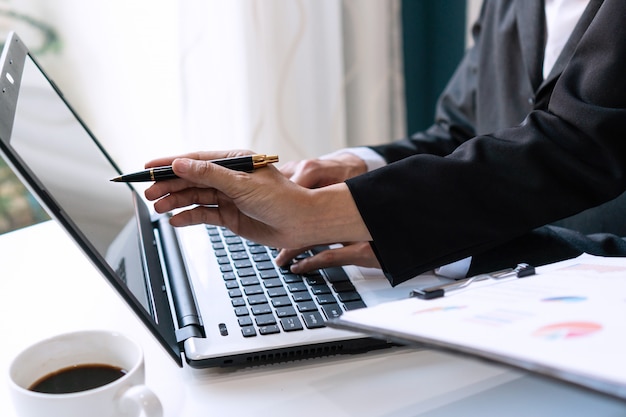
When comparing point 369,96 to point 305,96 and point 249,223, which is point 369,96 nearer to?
point 305,96

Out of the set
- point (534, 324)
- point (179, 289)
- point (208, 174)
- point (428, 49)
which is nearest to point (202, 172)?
point (208, 174)

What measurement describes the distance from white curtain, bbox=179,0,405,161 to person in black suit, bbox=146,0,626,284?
876 mm

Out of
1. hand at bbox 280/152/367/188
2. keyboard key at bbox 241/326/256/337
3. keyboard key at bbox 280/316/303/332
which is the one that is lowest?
keyboard key at bbox 280/316/303/332

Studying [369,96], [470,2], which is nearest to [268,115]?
[369,96]

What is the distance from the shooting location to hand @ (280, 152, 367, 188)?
2.98 feet

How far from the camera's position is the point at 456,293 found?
498mm

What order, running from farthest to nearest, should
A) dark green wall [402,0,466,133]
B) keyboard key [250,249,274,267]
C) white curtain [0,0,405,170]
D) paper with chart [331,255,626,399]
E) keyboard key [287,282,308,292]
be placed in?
dark green wall [402,0,466,133], white curtain [0,0,405,170], keyboard key [250,249,274,267], keyboard key [287,282,308,292], paper with chart [331,255,626,399]

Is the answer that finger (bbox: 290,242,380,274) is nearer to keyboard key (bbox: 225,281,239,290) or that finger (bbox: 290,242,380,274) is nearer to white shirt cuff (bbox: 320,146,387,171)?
keyboard key (bbox: 225,281,239,290)

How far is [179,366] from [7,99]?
0.28m

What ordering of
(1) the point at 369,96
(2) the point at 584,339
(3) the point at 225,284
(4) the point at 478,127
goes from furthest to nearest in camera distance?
(1) the point at 369,96 → (4) the point at 478,127 → (3) the point at 225,284 → (2) the point at 584,339

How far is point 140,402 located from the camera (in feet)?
1.58

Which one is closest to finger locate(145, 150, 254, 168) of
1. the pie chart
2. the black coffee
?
the black coffee

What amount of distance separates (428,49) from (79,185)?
4.62ft

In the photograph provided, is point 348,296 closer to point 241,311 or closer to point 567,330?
point 241,311
